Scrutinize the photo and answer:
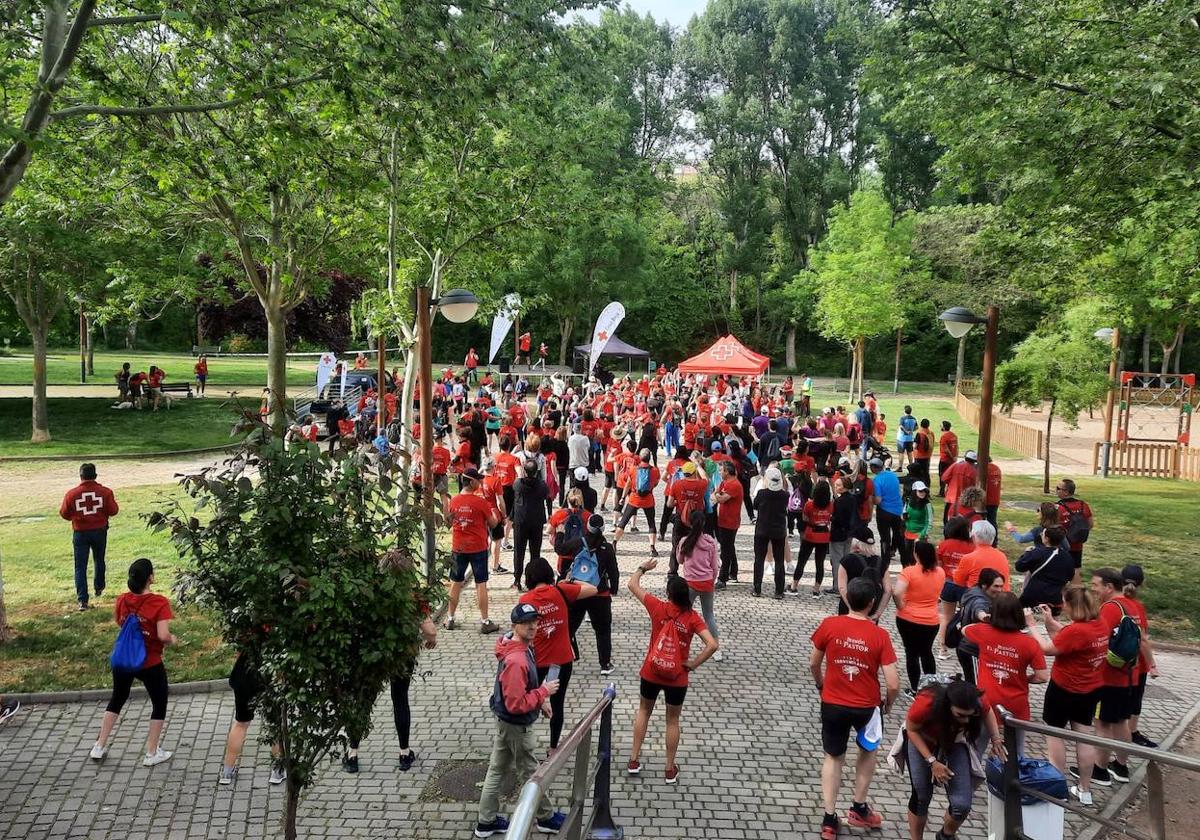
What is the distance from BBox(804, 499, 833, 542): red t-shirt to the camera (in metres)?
10.3

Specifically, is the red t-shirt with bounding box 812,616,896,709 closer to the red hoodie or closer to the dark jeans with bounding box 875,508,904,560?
the dark jeans with bounding box 875,508,904,560

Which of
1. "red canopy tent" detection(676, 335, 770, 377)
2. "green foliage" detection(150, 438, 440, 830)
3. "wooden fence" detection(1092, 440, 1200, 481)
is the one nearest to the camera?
"green foliage" detection(150, 438, 440, 830)

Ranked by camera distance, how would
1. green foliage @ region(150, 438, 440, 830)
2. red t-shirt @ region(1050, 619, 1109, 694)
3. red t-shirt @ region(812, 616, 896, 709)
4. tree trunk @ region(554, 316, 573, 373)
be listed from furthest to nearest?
tree trunk @ region(554, 316, 573, 373), red t-shirt @ region(1050, 619, 1109, 694), red t-shirt @ region(812, 616, 896, 709), green foliage @ region(150, 438, 440, 830)

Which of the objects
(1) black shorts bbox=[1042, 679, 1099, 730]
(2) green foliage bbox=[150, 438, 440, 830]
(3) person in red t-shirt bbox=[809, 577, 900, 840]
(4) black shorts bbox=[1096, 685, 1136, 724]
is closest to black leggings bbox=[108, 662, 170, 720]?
(2) green foliage bbox=[150, 438, 440, 830]

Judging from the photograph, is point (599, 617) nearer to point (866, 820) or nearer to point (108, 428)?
point (866, 820)

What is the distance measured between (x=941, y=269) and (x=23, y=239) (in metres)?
42.7

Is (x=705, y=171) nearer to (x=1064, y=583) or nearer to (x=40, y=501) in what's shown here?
(x=40, y=501)

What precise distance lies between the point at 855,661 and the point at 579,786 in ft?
6.84

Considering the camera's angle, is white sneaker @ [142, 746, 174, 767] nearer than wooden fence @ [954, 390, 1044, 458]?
Yes

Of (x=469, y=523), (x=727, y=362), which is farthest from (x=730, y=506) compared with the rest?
(x=727, y=362)

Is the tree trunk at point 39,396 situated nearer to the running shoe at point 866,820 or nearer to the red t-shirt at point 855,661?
the red t-shirt at point 855,661

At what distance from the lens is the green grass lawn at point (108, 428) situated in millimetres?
22484

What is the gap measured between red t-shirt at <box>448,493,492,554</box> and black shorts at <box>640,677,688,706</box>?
128 inches

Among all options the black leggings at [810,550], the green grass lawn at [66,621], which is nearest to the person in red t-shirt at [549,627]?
the green grass lawn at [66,621]
